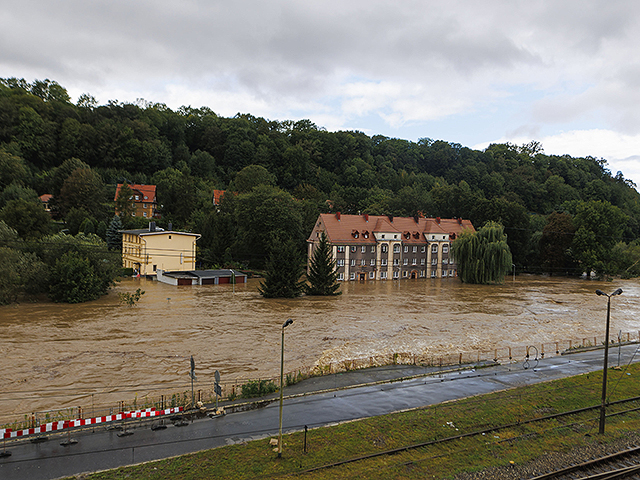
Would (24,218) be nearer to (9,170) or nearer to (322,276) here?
(9,170)

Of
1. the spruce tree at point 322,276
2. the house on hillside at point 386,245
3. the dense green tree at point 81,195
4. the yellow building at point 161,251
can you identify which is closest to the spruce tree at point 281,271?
the spruce tree at point 322,276

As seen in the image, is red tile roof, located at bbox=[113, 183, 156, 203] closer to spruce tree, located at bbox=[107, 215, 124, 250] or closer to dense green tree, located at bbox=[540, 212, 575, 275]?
spruce tree, located at bbox=[107, 215, 124, 250]

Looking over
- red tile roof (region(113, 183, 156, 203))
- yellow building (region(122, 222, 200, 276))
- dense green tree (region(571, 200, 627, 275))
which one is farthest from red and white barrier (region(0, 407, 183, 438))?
red tile roof (region(113, 183, 156, 203))

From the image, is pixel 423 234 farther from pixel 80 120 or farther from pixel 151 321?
pixel 80 120

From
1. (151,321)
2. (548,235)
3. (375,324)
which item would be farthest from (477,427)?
(548,235)

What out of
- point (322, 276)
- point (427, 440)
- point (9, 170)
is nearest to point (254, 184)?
point (322, 276)

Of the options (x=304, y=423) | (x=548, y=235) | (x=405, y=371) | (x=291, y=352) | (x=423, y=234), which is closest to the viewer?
(x=304, y=423)

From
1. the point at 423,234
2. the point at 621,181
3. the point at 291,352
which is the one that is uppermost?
the point at 621,181

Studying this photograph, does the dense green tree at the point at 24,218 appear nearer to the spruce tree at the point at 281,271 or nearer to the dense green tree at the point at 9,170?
the dense green tree at the point at 9,170
